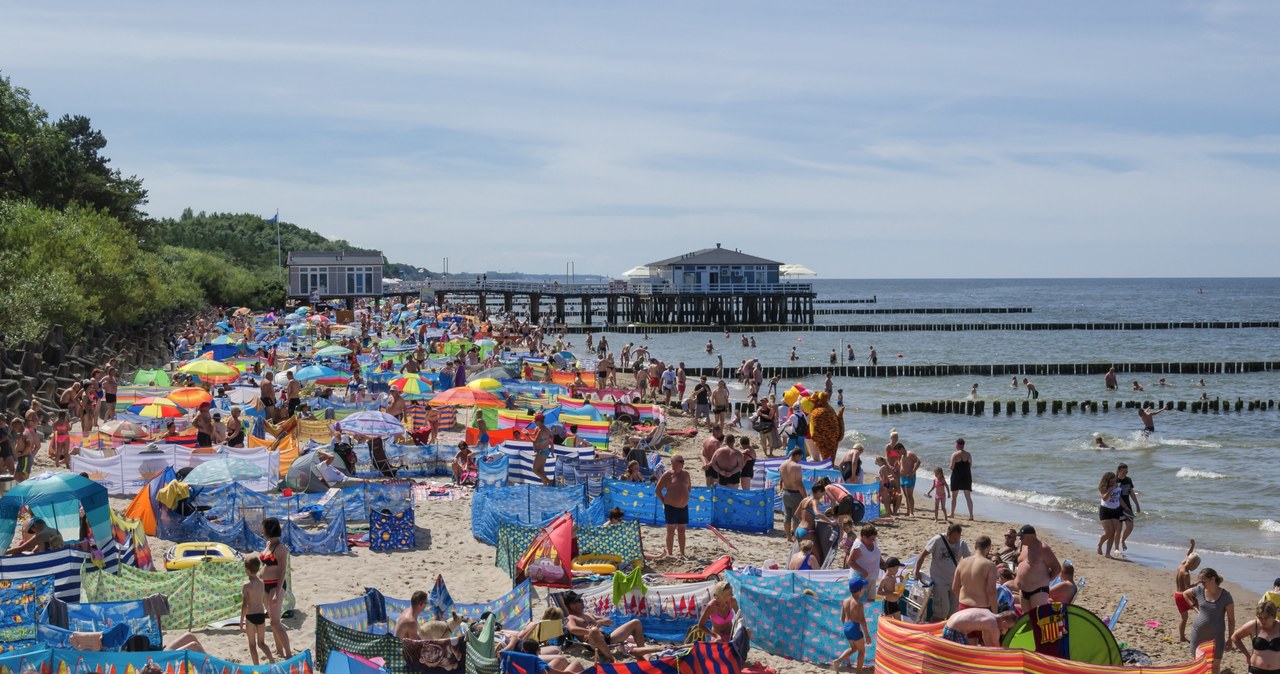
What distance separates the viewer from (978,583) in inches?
338

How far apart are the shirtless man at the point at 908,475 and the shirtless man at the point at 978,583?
23.8ft

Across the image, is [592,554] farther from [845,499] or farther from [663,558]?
[845,499]

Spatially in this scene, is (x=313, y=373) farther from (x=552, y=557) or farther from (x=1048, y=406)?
(x=1048, y=406)

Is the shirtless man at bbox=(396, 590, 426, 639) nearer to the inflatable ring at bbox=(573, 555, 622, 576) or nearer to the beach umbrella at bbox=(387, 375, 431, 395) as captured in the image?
the inflatable ring at bbox=(573, 555, 622, 576)

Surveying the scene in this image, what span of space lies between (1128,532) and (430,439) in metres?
11.1

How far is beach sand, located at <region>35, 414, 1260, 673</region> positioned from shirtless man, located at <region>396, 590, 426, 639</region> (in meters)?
1.42

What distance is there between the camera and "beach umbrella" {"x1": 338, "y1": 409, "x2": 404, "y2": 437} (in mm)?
16094

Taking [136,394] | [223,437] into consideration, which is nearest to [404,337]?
[136,394]

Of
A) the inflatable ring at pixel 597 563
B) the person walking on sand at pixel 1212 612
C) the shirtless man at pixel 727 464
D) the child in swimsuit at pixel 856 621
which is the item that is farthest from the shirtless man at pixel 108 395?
the person walking on sand at pixel 1212 612

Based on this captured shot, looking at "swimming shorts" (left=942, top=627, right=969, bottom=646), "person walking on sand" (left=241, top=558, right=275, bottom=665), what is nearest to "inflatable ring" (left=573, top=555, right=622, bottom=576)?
"person walking on sand" (left=241, top=558, right=275, bottom=665)

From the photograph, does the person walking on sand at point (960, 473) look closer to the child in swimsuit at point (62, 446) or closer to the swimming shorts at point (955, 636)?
the swimming shorts at point (955, 636)

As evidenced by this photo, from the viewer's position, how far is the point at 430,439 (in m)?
19.3

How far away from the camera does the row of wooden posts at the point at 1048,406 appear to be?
34000 mm

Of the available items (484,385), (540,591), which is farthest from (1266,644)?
(484,385)
